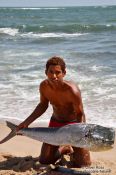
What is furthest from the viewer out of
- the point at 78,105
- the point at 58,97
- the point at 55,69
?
the point at 58,97

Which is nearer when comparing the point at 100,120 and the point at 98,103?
the point at 100,120

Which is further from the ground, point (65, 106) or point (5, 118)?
point (65, 106)

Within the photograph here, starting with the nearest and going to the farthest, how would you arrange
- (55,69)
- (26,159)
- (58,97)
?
(55,69), (58,97), (26,159)

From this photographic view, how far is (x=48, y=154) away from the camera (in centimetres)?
475

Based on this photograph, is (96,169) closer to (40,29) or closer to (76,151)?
(76,151)

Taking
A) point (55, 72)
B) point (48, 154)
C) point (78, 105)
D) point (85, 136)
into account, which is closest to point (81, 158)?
point (48, 154)

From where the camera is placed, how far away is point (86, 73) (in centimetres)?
1062

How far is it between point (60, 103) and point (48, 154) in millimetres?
588

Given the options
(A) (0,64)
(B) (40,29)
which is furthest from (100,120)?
(B) (40,29)

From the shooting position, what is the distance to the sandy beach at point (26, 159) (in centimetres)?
457

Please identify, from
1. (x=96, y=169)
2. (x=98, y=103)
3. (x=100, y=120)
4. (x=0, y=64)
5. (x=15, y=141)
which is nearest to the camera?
(x=96, y=169)

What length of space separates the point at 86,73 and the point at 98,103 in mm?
3099

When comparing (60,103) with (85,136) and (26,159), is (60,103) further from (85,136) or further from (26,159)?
(85,136)

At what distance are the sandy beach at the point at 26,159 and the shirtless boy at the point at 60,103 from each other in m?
0.15
